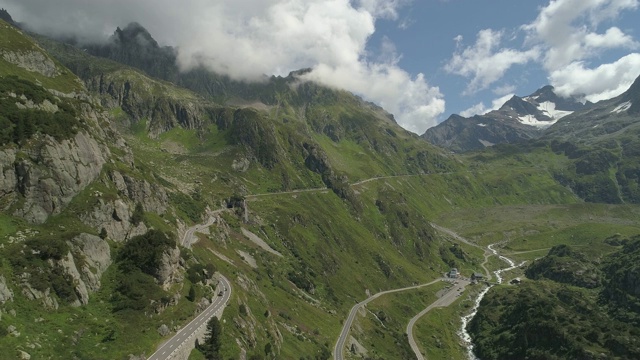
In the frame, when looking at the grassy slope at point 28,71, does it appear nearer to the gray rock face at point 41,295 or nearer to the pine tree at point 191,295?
the pine tree at point 191,295

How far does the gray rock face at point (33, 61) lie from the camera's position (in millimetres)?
131625

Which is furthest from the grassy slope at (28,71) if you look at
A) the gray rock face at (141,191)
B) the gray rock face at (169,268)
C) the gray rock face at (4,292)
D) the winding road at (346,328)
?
the winding road at (346,328)

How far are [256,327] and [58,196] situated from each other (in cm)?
4738

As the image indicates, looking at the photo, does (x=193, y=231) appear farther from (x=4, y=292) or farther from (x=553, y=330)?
(x=553, y=330)

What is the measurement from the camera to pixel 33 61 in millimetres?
140375

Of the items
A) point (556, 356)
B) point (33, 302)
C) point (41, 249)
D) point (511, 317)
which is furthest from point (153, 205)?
point (511, 317)

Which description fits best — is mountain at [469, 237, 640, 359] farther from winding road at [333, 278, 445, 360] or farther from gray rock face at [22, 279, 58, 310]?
gray rock face at [22, 279, 58, 310]

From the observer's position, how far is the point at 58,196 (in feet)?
262

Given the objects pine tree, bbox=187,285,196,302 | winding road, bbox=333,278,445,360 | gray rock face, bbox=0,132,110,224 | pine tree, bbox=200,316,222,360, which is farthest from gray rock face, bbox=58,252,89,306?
winding road, bbox=333,278,445,360

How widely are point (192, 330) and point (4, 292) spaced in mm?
27613

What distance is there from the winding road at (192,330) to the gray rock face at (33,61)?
100710mm

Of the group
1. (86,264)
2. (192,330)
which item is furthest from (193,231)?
(192,330)

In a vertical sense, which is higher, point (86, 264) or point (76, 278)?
point (86, 264)

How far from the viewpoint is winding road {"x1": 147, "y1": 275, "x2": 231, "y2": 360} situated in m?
63.3
